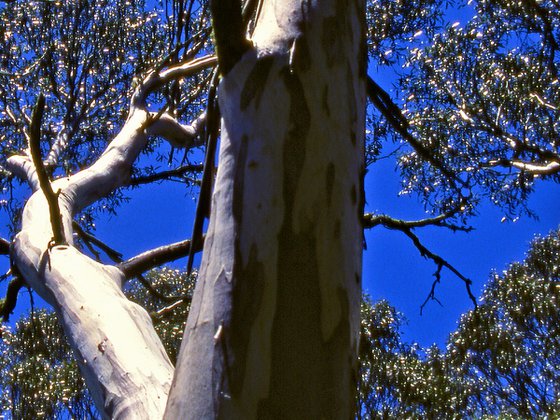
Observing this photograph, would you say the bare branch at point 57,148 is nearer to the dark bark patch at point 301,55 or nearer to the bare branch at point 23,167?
the bare branch at point 23,167

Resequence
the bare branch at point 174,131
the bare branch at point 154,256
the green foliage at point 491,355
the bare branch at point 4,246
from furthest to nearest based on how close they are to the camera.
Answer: the green foliage at point 491,355
the bare branch at point 174,131
the bare branch at point 4,246
the bare branch at point 154,256

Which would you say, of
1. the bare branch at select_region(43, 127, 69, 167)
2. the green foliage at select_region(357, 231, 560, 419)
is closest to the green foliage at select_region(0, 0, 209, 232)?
the bare branch at select_region(43, 127, 69, 167)

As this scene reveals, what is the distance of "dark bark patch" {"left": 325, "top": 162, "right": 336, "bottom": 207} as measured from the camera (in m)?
1.01

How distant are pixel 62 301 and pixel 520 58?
508 centimetres

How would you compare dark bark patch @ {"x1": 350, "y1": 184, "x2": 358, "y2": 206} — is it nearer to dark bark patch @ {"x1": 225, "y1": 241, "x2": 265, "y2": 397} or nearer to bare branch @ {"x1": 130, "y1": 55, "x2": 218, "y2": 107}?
dark bark patch @ {"x1": 225, "y1": 241, "x2": 265, "y2": 397}

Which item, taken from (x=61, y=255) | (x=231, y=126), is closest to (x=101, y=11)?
(x=61, y=255)

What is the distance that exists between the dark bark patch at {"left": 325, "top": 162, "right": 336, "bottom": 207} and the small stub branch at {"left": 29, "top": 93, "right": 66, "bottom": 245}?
0.49 m

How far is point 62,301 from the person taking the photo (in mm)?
1680

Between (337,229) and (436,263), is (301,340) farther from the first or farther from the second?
(436,263)

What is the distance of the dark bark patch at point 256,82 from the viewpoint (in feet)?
3.53

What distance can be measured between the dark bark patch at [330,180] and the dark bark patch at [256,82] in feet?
0.47

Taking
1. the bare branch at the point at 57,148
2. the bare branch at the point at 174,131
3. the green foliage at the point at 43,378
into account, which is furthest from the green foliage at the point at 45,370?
the bare branch at the point at 174,131

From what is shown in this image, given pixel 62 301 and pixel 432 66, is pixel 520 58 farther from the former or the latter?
pixel 62 301

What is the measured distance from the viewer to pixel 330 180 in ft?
3.38
